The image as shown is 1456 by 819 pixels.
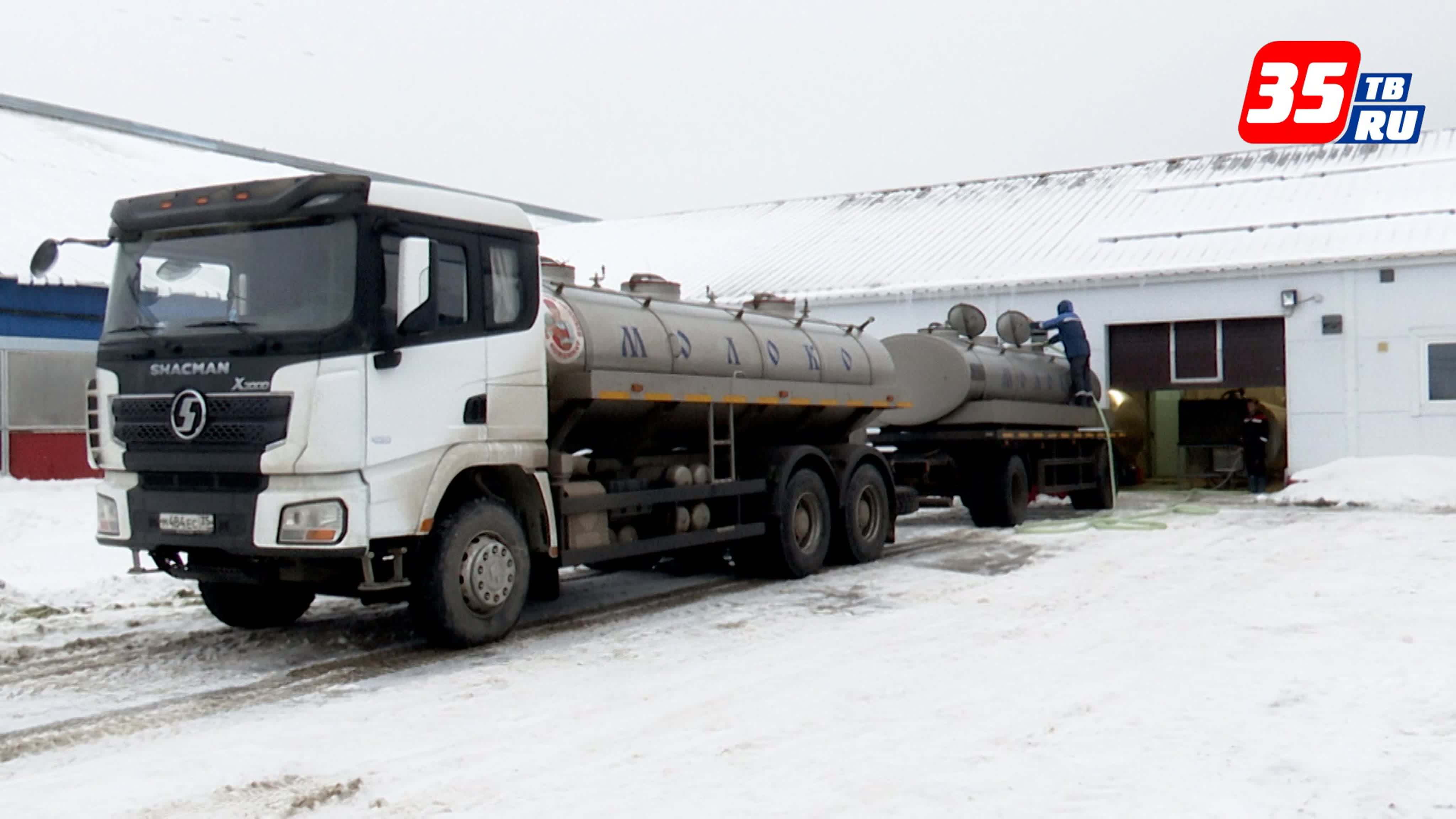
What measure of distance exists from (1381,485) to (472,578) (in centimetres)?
1621

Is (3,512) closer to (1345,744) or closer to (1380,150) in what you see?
(1345,744)

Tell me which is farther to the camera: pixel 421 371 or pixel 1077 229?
pixel 1077 229

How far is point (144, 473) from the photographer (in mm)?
8852

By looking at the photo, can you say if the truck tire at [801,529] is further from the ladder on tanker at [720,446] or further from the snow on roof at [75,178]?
the snow on roof at [75,178]

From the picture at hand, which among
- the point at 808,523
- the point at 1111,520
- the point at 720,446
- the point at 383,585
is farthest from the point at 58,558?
the point at 1111,520

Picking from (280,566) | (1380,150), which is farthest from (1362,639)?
(1380,150)

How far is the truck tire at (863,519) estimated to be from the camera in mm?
13828

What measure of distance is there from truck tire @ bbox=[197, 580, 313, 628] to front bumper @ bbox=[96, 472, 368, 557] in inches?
51.4

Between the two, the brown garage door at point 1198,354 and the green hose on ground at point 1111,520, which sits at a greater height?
the brown garage door at point 1198,354

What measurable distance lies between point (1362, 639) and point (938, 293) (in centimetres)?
1725

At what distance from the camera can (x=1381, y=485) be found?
20.3m

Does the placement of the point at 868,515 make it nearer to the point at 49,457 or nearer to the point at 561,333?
the point at 561,333

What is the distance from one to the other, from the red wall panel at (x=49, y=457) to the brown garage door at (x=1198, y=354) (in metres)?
17.6

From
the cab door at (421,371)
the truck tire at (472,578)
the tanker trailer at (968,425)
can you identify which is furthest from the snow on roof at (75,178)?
the truck tire at (472,578)
